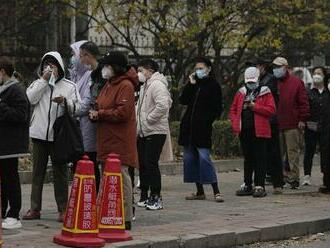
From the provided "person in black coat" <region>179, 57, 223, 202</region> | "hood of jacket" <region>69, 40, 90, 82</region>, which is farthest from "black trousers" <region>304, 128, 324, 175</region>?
"hood of jacket" <region>69, 40, 90, 82</region>

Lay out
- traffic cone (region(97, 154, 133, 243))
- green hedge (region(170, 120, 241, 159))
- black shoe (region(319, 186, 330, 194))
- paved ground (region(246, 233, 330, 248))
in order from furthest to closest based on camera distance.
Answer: green hedge (region(170, 120, 241, 159)), black shoe (region(319, 186, 330, 194)), paved ground (region(246, 233, 330, 248)), traffic cone (region(97, 154, 133, 243))

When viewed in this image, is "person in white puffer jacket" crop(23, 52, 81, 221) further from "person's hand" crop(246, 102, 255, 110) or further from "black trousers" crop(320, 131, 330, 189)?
"black trousers" crop(320, 131, 330, 189)

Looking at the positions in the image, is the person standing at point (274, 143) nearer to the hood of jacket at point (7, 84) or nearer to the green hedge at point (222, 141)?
the green hedge at point (222, 141)

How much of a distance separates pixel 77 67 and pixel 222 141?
7.44 metres

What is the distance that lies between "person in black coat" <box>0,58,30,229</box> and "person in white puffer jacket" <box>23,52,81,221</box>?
17.2 inches

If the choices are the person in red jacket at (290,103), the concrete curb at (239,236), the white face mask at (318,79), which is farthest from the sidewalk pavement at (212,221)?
the white face mask at (318,79)

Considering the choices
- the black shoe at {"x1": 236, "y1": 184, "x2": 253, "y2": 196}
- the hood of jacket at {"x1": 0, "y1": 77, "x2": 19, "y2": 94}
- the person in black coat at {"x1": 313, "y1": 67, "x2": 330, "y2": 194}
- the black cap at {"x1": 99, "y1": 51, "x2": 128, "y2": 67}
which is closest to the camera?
the hood of jacket at {"x1": 0, "y1": 77, "x2": 19, "y2": 94}

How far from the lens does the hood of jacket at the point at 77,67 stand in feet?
29.6

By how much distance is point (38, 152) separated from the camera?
8.77 meters

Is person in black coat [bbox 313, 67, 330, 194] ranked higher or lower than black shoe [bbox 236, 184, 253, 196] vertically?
higher

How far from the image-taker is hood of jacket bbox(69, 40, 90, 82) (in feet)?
29.6

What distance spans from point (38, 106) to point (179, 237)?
229 cm

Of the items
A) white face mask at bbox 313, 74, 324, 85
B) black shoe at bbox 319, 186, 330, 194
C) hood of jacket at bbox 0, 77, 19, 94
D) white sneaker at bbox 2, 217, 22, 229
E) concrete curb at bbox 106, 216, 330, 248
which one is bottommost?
concrete curb at bbox 106, 216, 330, 248

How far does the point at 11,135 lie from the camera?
26.3 feet
